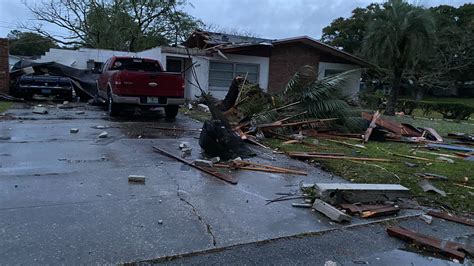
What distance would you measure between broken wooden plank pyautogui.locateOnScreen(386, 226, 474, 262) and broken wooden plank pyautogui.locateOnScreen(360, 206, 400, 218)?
1.42ft

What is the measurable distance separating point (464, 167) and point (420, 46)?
15.0 m

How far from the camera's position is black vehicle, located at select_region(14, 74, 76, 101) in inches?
700

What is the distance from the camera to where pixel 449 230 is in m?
4.78

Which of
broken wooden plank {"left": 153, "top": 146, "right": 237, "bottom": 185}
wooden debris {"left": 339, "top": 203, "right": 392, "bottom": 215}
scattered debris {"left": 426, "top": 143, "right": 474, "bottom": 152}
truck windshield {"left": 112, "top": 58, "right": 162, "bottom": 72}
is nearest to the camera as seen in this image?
wooden debris {"left": 339, "top": 203, "right": 392, "bottom": 215}

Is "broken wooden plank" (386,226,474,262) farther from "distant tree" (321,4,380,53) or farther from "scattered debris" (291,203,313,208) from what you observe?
"distant tree" (321,4,380,53)

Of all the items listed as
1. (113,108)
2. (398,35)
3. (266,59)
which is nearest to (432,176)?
(113,108)

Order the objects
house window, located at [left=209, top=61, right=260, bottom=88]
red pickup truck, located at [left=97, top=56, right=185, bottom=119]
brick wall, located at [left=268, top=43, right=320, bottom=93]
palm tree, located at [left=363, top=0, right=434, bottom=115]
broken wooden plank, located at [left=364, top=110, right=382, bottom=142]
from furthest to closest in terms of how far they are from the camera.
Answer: brick wall, located at [left=268, top=43, right=320, bottom=93] < house window, located at [left=209, top=61, right=260, bottom=88] < palm tree, located at [left=363, top=0, right=434, bottom=115] < red pickup truck, located at [left=97, top=56, right=185, bottom=119] < broken wooden plank, located at [left=364, top=110, right=382, bottom=142]

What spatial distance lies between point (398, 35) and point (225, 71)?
31.2 feet

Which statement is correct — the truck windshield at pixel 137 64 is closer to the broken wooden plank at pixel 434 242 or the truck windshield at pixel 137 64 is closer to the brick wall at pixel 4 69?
the brick wall at pixel 4 69

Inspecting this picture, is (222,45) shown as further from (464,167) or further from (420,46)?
(464,167)

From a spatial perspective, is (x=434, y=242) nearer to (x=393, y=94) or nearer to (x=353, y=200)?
(x=353, y=200)

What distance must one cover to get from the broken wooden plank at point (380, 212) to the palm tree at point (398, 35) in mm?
18239

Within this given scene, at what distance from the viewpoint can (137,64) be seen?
49.3 ft

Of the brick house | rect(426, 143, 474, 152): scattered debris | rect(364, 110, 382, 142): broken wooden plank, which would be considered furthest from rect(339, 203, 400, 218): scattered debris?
the brick house
